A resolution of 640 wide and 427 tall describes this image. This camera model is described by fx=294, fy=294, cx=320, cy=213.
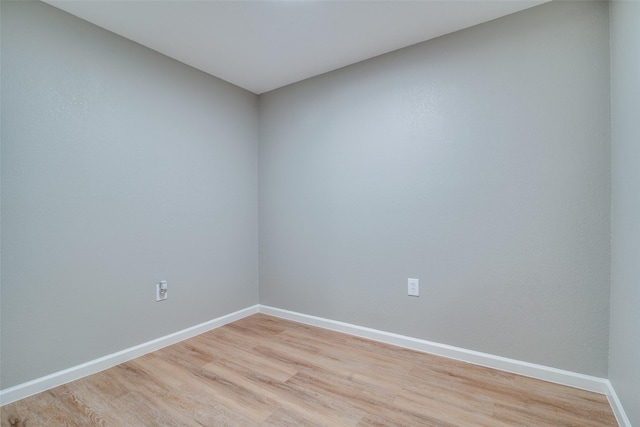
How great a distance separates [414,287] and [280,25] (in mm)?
1913

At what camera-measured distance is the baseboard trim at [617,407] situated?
49.4 inches

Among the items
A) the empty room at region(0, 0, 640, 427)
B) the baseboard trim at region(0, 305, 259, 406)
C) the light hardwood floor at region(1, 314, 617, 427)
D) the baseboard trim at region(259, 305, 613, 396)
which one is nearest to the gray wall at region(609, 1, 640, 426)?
the empty room at region(0, 0, 640, 427)

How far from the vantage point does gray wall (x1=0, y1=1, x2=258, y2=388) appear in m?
1.52

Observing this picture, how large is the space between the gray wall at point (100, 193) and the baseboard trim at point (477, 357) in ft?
3.29

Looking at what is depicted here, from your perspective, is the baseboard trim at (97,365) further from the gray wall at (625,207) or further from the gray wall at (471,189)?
the gray wall at (625,207)

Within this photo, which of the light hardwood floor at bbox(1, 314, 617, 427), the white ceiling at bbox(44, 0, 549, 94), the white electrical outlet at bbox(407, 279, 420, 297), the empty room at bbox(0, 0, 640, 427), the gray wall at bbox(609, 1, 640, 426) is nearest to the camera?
the gray wall at bbox(609, 1, 640, 426)

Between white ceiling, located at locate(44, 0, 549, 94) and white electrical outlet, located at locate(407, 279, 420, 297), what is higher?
white ceiling, located at locate(44, 0, 549, 94)

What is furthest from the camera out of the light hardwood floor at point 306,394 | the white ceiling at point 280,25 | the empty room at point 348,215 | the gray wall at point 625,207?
the white ceiling at point 280,25

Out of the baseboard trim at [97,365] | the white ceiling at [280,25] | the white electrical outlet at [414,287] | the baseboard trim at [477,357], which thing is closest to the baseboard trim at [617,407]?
the baseboard trim at [477,357]

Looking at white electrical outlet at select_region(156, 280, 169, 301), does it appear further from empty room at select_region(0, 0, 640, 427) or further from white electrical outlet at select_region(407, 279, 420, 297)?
white electrical outlet at select_region(407, 279, 420, 297)

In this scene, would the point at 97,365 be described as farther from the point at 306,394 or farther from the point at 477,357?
the point at 477,357

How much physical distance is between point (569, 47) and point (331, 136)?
5.02 feet

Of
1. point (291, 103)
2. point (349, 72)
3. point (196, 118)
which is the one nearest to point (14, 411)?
point (196, 118)

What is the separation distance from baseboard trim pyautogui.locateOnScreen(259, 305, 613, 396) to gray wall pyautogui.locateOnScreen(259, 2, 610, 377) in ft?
0.14
